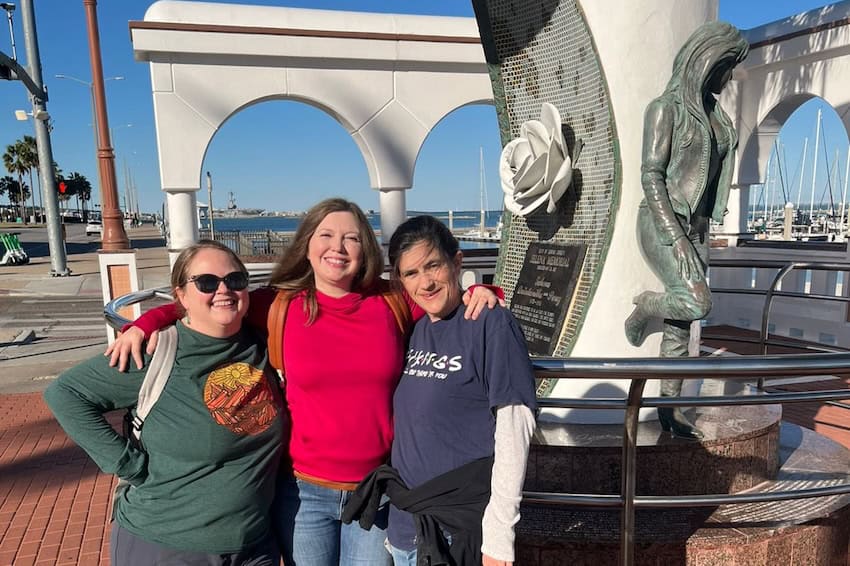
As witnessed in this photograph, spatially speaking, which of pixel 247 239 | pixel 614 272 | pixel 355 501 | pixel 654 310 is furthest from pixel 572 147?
pixel 247 239

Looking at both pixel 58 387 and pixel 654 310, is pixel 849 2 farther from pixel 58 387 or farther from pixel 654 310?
pixel 58 387

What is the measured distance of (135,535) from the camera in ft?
5.59

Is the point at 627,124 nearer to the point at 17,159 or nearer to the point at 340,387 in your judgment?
the point at 340,387

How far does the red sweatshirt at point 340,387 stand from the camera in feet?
5.72

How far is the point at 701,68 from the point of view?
3.06 m

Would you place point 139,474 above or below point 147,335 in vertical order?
below

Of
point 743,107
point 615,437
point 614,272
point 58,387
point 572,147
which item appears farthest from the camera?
point 743,107

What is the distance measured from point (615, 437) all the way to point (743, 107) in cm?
857

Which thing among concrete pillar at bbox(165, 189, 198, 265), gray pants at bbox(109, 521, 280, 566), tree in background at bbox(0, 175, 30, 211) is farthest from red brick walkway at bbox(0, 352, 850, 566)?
tree in background at bbox(0, 175, 30, 211)

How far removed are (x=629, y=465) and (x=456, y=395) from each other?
77 cm

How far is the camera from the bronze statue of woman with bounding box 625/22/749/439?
3.08 meters

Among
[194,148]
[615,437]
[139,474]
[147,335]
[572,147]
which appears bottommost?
[615,437]

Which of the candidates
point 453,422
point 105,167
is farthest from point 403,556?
point 105,167

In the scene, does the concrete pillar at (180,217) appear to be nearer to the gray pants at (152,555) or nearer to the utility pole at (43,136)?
the utility pole at (43,136)
